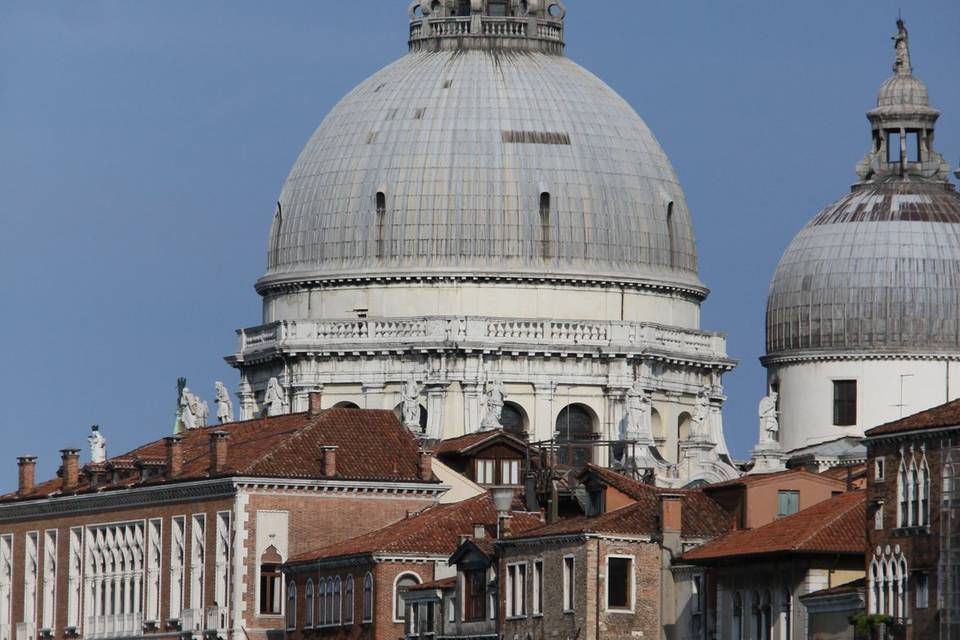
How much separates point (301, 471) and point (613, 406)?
29.8 m

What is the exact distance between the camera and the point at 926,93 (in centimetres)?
16462

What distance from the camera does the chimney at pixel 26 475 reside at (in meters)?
148

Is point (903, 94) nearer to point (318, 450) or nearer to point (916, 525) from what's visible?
point (318, 450)

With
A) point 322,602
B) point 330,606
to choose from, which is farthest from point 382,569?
point 322,602

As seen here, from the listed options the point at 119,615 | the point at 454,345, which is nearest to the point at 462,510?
the point at 119,615

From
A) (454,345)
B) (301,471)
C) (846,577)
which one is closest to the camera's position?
(846,577)

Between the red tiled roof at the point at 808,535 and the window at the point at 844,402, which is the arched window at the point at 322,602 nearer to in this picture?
the red tiled roof at the point at 808,535

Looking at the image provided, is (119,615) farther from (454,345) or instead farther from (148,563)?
(454,345)

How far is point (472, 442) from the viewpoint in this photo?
458 feet

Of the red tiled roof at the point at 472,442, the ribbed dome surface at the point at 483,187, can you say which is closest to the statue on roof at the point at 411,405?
the ribbed dome surface at the point at 483,187

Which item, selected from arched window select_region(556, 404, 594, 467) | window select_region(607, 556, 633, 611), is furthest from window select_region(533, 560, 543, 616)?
arched window select_region(556, 404, 594, 467)

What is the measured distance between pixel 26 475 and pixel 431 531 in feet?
89.3

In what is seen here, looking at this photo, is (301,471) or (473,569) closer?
(473,569)

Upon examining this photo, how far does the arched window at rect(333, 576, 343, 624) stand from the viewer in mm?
124250
